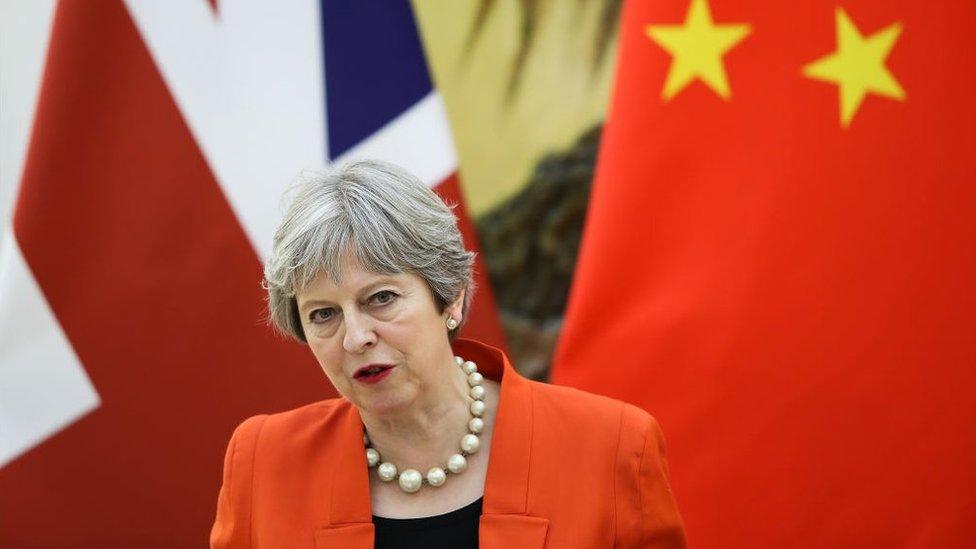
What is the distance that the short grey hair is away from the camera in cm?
155

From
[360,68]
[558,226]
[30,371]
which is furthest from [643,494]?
[30,371]

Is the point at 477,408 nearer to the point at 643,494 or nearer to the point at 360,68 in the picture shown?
the point at 643,494

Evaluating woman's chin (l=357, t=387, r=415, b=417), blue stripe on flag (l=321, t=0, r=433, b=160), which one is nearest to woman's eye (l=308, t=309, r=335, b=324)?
woman's chin (l=357, t=387, r=415, b=417)

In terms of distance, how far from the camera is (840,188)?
7.28 feet

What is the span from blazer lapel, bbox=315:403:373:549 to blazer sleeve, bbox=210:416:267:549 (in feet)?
0.42

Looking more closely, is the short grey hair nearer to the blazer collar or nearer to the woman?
the woman

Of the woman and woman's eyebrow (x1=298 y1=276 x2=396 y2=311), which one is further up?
woman's eyebrow (x1=298 y1=276 x2=396 y2=311)

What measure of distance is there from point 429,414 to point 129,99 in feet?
3.68

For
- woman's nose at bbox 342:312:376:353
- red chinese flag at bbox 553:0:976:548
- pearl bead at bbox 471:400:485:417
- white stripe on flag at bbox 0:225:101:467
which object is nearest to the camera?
woman's nose at bbox 342:312:376:353

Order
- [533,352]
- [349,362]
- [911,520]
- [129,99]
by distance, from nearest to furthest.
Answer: [349,362], [911,520], [129,99], [533,352]

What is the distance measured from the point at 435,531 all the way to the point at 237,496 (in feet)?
1.04

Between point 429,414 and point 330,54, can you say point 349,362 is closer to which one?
point 429,414

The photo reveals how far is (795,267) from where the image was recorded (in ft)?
7.32

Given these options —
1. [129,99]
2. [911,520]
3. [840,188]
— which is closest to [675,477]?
[911,520]
